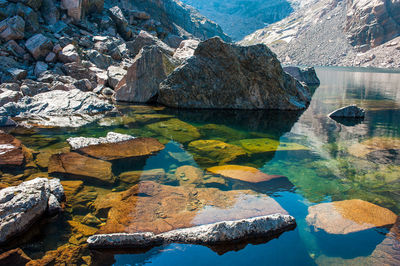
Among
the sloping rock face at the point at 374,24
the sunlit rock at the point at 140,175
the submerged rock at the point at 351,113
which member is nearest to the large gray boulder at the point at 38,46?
the sunlit rock at the point at 140,175

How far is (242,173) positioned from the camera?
6.91 m

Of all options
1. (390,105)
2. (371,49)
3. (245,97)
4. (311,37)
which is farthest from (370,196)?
(311,37)

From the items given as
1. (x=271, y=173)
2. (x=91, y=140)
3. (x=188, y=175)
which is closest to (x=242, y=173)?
(x=271, y=173)

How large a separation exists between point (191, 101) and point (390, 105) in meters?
14.7

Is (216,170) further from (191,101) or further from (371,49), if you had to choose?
(371,49)

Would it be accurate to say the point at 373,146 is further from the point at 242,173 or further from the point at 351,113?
the point at 351,113

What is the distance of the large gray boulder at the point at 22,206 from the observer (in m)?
4.11

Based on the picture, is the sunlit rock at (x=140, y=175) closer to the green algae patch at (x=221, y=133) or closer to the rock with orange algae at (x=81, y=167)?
the rock with orange algae at (x=81, y=167)

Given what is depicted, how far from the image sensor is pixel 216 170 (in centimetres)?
717

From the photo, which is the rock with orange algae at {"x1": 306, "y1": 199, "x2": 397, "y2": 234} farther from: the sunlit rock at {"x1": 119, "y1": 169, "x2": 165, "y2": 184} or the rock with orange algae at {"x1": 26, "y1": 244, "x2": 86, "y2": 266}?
the rock with orange algae at {"x1": 26, "y1": 244, "x2": 86, "y2": 266}

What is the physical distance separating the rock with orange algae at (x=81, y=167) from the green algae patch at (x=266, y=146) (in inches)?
187

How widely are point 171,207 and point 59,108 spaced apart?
1127cm

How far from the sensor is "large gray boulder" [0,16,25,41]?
1985 centimetres

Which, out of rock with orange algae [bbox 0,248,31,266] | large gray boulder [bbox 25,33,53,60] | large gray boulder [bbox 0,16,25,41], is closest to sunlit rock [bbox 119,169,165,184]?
rock with orange algae [bbox 0,248,31,266]
